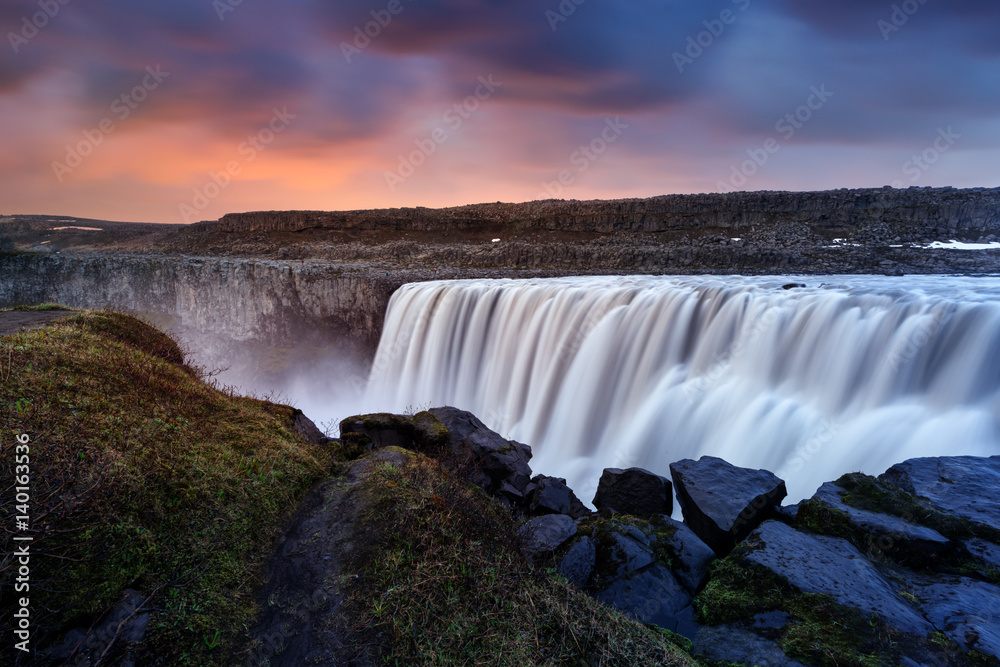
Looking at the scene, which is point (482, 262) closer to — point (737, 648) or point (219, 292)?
point (219, 292)

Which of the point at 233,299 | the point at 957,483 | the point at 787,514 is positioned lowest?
the point at 787,514

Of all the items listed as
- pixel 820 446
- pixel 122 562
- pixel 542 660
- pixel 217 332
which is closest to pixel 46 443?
pixel 122 562

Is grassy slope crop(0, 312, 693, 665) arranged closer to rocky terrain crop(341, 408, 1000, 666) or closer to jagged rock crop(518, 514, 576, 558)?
jagged rock crop(518, 514, 576, 558)

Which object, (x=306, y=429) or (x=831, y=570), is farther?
(x=306, y=429)

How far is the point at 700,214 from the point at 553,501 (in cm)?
3623


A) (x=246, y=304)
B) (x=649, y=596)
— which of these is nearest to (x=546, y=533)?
(x=649, y=596)

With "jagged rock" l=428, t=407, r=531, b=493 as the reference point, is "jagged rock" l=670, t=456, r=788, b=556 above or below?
above

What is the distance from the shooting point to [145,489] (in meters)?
3.88

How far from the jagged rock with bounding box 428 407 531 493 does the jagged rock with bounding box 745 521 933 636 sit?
389cm

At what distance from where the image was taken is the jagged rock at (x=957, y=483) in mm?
4922

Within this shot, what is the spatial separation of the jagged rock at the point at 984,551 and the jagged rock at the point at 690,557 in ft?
7.26

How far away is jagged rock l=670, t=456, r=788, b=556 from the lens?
560 cm

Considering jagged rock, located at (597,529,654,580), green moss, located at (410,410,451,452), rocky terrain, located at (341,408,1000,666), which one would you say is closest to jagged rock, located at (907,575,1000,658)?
rocky terrain, located at (341,408,1000,666)

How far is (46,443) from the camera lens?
12.1ft
